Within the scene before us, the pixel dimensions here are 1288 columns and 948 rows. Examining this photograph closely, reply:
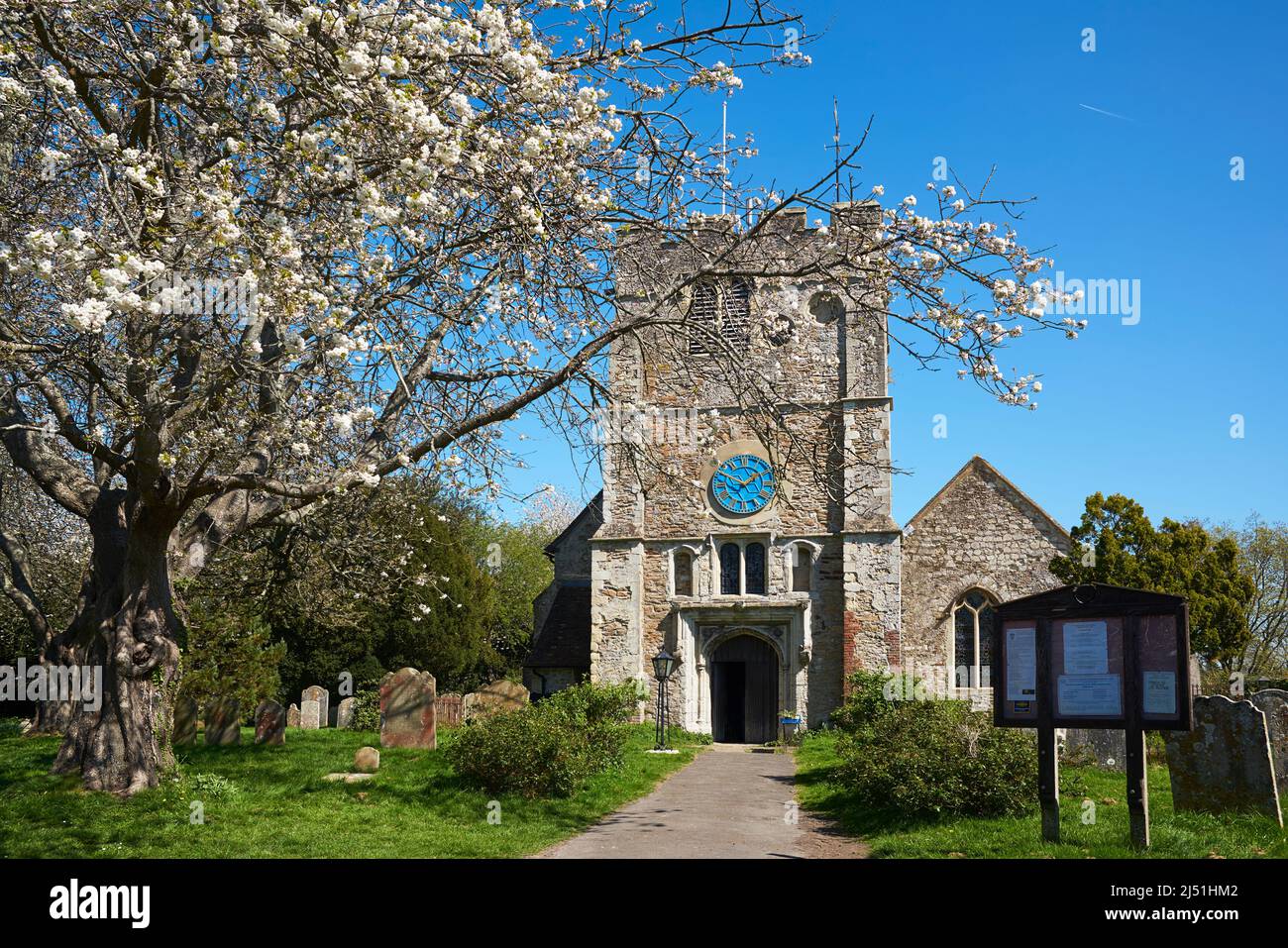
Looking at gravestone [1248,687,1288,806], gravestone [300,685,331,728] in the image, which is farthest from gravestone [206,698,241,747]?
gravestone [1248,687,1288,806]

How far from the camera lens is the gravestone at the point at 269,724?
15531mm

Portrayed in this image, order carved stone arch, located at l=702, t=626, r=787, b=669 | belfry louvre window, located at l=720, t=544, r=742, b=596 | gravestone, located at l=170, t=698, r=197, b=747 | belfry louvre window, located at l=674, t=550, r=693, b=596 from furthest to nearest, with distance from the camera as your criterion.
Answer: belfry louvre window, located at l=674, t=550, r=693, b=596 → belfry louvre window, located at l=720, t=544, r=742, b=596 → carved stone arch, located at l=702, t=626, r=787, b=669 → gravestone, located at l=170, t=698, r=197, b=747

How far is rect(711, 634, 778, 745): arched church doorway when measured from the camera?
947 inches

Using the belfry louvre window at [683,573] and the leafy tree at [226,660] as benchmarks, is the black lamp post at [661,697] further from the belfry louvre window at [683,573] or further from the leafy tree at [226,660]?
the leafy tree at [226,660]

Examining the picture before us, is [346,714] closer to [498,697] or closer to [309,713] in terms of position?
[309,713]

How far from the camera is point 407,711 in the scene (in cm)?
1461

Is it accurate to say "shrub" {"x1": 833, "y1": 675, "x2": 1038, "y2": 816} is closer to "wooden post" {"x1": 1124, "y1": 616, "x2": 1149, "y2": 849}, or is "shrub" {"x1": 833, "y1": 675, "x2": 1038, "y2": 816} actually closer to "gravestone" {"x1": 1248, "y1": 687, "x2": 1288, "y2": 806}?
"wooden post" {"x1": 1124, "y1": 616, "x2": 1149, "y2": 849}

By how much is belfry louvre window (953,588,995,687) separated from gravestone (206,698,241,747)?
16130 millimetres

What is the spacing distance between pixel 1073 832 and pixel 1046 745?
777 mm

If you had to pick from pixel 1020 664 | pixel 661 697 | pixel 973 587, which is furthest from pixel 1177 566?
pixel 1020 664

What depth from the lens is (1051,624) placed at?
8.20 meters

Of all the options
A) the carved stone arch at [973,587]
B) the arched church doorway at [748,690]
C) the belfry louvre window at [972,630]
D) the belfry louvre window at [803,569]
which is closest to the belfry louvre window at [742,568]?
the belfry louvre window at [803,569]
